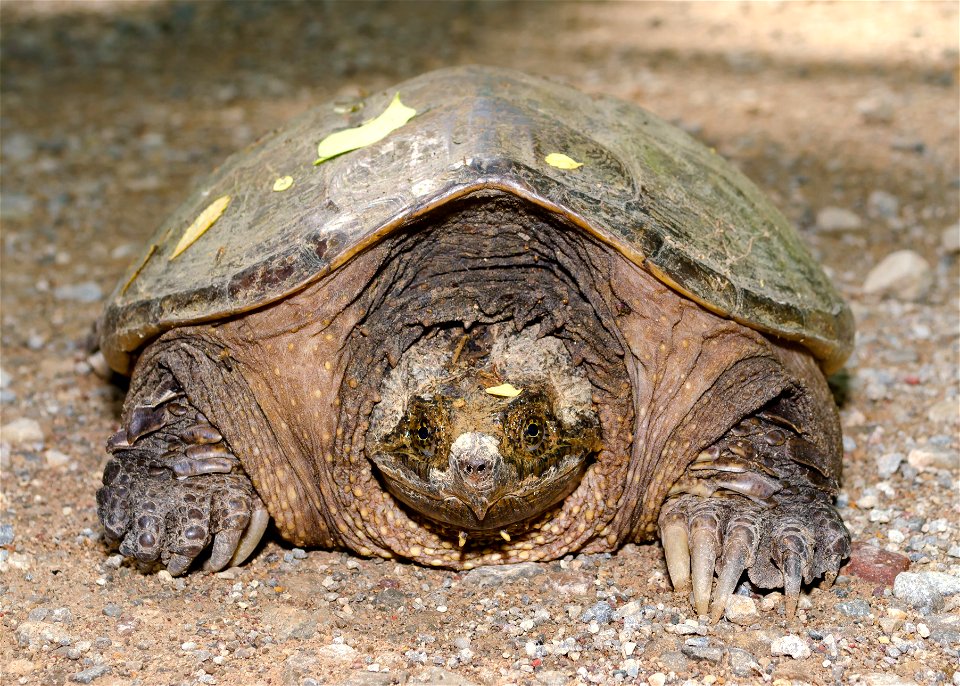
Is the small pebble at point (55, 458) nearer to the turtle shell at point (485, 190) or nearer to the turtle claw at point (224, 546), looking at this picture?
the turtle shell at point (485, 190)

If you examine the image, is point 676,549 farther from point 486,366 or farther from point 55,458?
point 55,458

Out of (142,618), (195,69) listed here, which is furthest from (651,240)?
(195,69)

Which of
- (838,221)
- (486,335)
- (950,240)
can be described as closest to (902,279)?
(950,240)

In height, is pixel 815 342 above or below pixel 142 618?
above

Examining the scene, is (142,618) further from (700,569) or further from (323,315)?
(700,569)

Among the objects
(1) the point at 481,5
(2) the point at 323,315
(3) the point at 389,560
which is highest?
(1) the point at 481,5

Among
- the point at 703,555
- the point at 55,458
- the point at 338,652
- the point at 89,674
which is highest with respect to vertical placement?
the point at 703,555

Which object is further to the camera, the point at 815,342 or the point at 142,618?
the point at 815,342

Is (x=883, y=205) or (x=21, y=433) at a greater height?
(x=883, y=205)
